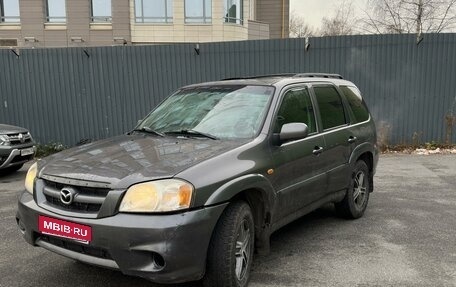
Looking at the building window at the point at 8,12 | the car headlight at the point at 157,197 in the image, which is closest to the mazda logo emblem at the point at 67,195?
the car headlight at the point at 157,197

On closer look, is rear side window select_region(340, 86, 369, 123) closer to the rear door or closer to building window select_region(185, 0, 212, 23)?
the rear door

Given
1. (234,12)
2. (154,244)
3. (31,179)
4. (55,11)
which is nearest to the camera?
(154,244)

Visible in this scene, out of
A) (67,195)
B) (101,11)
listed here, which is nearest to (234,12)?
(101,11)

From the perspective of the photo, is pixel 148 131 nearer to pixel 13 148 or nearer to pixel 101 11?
pixel 13 148

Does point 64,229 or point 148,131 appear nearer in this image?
point 64,229

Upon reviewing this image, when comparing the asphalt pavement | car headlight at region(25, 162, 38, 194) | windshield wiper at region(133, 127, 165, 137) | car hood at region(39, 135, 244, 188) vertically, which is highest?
windshield wiper at region(133, 127, 165, 137)

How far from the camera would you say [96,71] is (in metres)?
11.3

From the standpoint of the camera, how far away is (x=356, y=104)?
576 cm

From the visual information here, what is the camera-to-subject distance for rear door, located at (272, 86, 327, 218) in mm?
4008

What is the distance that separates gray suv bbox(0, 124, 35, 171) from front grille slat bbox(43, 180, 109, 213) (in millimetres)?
5489

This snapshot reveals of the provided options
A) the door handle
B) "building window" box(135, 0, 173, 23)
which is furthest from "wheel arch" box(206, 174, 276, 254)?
"building window" box(135, 0, 173, 23)

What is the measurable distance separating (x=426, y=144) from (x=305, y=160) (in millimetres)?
7475

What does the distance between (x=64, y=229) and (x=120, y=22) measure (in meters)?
20.6

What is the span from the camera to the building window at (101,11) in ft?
75.0
